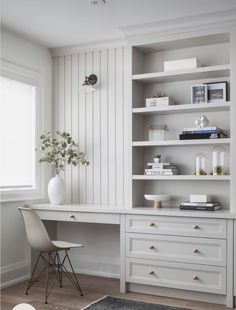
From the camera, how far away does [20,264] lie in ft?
14.6

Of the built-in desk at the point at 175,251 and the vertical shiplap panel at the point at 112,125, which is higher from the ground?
the vertical shiplap panel at the point at 112,125

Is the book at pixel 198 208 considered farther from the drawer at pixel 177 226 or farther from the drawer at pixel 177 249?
the drawer at pixel 177 249

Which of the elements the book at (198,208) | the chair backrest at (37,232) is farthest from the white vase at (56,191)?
the book at (198,208)

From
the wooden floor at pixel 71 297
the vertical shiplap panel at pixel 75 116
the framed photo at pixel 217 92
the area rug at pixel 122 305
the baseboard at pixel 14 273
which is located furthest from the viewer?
the vertical shiplap panel at pixel 75 116

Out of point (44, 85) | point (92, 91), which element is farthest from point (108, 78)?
point (44, 85)

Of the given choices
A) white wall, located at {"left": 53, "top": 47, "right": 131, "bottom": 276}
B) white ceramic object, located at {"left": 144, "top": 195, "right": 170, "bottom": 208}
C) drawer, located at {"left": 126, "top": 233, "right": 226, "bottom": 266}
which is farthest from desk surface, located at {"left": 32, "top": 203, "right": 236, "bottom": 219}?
white wall, located at {"left": 53, "top": 47, "right": 131, "bottom": 276}

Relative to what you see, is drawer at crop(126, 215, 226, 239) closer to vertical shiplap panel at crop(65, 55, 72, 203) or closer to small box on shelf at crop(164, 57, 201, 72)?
vertical shiplap panel at crop(65, 55, 72, 203)

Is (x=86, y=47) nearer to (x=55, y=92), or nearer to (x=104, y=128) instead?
(x=55, y=92)

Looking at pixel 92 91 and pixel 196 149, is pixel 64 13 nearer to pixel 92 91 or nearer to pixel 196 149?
pixel 92 91

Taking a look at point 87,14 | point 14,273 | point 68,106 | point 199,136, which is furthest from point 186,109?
point 14,273

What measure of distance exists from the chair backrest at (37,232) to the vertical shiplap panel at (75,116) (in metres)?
1.00

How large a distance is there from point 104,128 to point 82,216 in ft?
3.51

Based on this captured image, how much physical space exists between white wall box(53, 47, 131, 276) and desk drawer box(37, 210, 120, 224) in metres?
0.34

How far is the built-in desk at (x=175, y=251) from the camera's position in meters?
3.64
